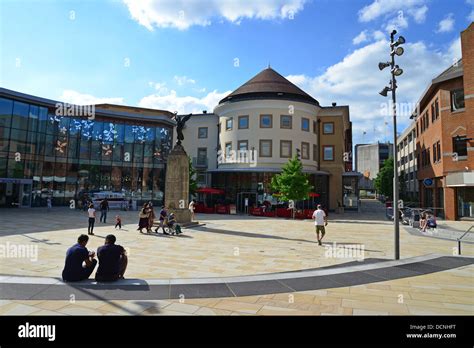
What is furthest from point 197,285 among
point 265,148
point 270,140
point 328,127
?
point 328,127

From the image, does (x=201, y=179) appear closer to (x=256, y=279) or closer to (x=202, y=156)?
(x=202, y=156)

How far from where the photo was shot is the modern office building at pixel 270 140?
35.4 metres

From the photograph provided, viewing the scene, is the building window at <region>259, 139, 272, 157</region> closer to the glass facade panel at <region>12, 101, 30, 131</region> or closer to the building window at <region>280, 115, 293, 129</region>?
the building window at <region>280, 115, 293, 129</region>

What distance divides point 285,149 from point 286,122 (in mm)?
3409

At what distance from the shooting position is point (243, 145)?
36438mm

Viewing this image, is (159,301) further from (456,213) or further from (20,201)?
(20,201)

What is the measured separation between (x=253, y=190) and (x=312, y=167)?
8.65 metres

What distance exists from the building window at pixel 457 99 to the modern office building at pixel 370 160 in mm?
84546

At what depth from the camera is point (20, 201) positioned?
32094mm

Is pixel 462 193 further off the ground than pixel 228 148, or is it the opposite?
pixel 228 148

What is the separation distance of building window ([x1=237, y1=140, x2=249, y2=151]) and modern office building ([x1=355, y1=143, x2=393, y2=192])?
276 feet

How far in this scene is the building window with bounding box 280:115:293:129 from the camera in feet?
118

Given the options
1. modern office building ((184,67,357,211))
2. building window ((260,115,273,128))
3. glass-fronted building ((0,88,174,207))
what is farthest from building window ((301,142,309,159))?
glass-fronted building ((0,88,174,207))

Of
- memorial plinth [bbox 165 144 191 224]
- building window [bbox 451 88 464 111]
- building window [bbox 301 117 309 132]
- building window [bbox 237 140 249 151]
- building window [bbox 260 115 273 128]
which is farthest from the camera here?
building window [bbox 301 117 309 132]
